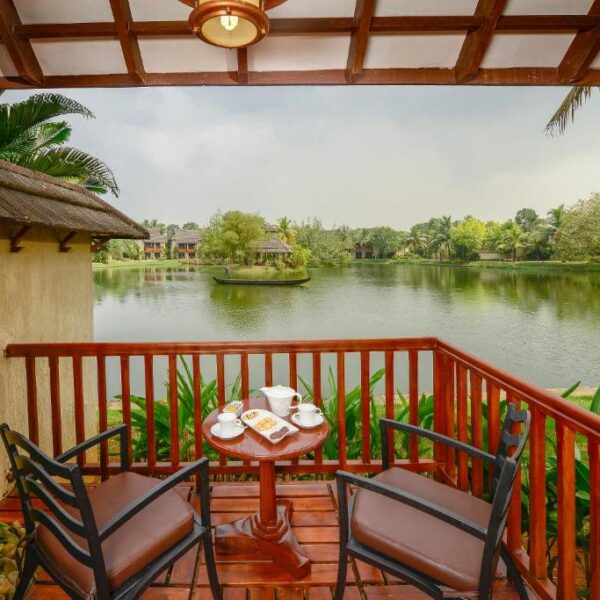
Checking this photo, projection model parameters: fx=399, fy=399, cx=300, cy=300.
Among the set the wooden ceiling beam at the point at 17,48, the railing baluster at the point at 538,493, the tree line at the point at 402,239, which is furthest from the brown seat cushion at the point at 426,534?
the tree line at the point at 402,239

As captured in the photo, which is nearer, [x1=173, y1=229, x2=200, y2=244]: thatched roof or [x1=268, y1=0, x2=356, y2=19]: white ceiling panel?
[x1=268, y1=0, x2=356, y2=19]: white ceiling panel

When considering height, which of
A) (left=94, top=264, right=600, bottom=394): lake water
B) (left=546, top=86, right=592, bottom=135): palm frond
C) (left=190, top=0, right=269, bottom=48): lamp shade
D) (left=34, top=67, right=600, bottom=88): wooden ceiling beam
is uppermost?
(left=546, top=86, right=592, bottom=135): palm frond

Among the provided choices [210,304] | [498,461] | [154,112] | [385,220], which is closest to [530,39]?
[498,461]

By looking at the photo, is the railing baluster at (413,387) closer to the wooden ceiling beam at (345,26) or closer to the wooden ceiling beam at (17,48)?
A: the wooden ceiling beam at (345,26)

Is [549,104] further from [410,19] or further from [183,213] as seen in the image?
[410,19]

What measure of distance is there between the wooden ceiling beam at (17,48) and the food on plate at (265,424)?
88.2 inches

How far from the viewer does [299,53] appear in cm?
220

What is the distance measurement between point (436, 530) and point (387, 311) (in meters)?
29.5

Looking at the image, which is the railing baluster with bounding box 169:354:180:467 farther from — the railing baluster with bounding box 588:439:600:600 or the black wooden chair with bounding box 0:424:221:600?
the railing baluster with bounding box 588:439:600:600

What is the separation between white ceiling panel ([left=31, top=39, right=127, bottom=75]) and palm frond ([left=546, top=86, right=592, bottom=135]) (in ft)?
27.2

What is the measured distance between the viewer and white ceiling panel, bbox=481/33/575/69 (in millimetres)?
2072

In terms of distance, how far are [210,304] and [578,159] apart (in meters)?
39.3

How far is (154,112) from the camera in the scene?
49.4 metres

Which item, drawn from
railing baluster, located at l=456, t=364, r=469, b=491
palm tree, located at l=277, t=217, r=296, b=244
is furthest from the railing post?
palm tree, located at l=277, t=217, r=296, b=244
